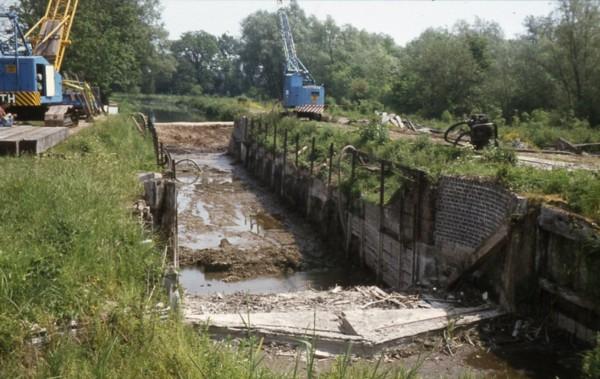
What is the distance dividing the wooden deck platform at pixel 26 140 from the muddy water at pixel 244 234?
435 cm

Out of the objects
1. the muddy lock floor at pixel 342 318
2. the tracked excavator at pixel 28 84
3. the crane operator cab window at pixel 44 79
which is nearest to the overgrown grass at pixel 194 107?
the tracked excavator at pixel 28 84

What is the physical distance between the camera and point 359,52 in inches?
2657

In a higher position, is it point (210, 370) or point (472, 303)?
point (210, 370)

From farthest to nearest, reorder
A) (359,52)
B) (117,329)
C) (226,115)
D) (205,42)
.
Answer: (205,42) → (359,52) → (226,115) → (117,329)

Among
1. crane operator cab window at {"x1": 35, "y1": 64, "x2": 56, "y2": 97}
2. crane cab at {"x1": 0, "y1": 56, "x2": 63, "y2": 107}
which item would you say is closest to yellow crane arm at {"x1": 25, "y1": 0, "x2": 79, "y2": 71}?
crane operator cab window at {"x1": 35, "y1": 64, "x2": 56, "y2": 97}

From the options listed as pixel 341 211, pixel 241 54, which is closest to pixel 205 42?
pixel 241 54

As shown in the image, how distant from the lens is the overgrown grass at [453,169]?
948 centimetres

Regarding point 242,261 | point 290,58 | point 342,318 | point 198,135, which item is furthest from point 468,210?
point 198,135

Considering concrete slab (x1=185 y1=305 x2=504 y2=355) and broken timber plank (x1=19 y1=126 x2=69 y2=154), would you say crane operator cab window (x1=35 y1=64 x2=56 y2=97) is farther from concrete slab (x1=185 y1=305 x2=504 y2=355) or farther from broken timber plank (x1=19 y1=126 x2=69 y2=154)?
concrete slab (x1=185 y1=305 x2=504 y2=355)

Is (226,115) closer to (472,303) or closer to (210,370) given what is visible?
(472,303)

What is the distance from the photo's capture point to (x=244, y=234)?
19391mm

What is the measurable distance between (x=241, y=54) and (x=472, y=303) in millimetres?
80499

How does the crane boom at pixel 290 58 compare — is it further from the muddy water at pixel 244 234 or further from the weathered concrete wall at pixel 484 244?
the weathered concrete wall at pixel 484 244

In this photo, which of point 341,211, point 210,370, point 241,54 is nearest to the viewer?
point 210,370
